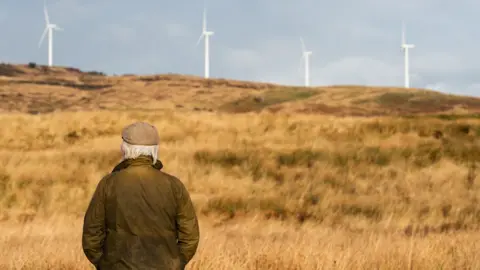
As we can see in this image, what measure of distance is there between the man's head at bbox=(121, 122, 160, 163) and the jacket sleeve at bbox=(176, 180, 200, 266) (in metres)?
0.32

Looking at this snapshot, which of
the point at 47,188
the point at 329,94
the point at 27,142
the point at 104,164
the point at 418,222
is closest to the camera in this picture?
the point at 418,222

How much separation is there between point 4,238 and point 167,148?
59.7 ft

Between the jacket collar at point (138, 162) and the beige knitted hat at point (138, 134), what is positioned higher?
the beige knitted hat at point (138, 134)

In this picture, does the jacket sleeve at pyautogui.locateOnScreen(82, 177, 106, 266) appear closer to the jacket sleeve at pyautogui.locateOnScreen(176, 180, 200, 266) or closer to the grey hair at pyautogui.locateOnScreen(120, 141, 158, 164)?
the grey hair at pyautogui.locateOnScreen(120, 141, 158, 164)

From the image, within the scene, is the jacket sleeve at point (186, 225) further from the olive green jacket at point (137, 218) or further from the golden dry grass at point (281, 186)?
the golden dry grass at point (281, 186)

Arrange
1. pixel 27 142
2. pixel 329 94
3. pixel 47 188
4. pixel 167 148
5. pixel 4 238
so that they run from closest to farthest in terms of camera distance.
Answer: pixel 4 238, pixel 47 188, pixel 167 148, pixel 27 142, pixel 329 94

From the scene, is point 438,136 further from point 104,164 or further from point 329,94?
point 329,94

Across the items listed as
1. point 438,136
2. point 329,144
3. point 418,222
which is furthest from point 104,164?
point 438,136

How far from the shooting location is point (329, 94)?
95000 millimetres

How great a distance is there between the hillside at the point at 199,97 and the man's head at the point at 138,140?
68261mm

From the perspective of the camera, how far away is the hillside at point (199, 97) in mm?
79375

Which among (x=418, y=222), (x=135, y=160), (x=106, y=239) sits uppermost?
(x=135, y=160)

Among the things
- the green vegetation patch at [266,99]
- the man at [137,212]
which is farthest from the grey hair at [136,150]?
the green vegetation patch at [266,99]

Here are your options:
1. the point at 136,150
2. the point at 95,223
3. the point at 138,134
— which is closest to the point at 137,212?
the point at 95,223
